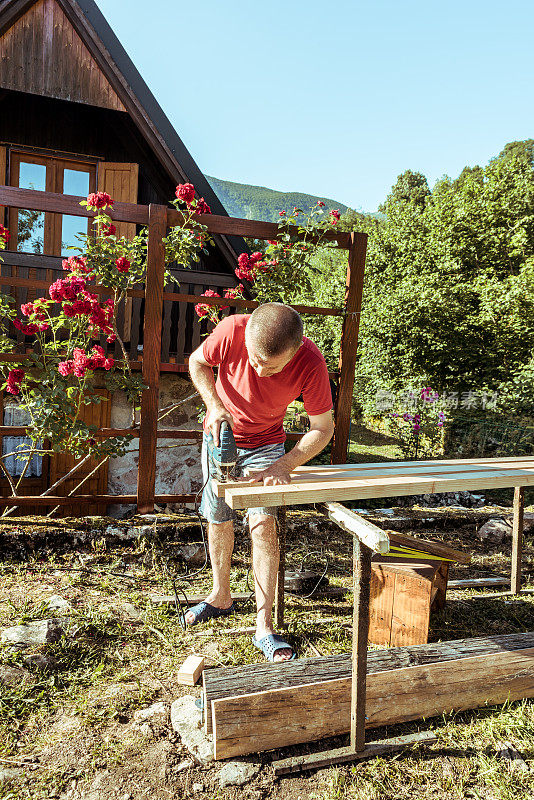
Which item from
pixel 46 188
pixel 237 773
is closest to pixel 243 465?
pixel 237 773

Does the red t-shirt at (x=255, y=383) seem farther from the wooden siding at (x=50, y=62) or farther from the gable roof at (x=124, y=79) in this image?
the wooden siding at (x=50, y=62)

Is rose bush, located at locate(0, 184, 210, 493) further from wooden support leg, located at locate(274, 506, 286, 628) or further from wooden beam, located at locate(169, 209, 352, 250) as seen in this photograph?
wooden support leg, located at locate(274, 506, 286, 628)

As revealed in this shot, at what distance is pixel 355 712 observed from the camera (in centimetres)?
208

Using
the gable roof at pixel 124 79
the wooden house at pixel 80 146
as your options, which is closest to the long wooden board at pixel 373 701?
the wooden house at pixel 80 146

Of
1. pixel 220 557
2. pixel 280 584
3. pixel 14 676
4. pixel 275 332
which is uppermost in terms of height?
pixel 275 332

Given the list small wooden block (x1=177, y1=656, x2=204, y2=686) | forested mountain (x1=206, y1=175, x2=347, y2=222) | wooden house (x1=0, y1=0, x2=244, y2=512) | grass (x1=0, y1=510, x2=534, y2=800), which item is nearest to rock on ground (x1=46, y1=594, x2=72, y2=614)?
grass (x1=0, y1=510, x2=534, y2=800)

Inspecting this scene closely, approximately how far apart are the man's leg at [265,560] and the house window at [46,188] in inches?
235

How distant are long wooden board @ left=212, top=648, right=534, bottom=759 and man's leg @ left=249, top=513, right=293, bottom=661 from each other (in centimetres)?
47

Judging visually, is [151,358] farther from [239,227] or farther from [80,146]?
[80,146]

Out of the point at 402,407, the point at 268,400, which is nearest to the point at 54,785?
the point at 268,400

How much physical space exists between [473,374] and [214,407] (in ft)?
38.4

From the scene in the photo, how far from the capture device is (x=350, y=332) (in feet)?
14.6

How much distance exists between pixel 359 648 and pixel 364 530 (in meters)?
0.50

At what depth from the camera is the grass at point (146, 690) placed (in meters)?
1.95
